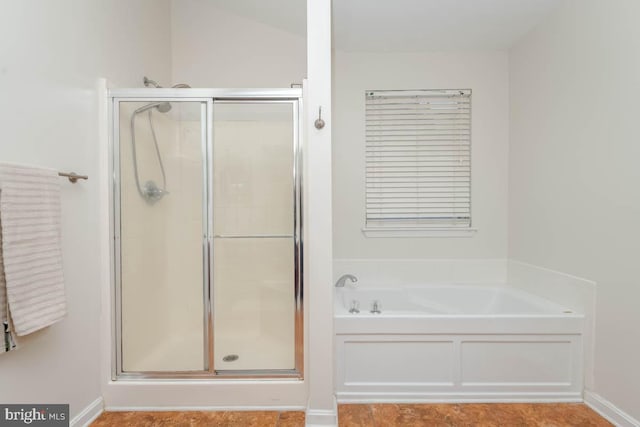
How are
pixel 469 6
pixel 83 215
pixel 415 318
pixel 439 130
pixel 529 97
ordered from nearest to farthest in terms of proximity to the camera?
pixel 83 215 < pixel 415 318 < pixel 469 6 < pixel 529 97 < pixel 439 130

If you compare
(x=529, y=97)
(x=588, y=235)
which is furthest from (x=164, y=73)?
(x=588, y=235)

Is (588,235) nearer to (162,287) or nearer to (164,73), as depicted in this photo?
(162,287)

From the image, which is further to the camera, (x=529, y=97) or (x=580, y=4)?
(x=529, y=97)

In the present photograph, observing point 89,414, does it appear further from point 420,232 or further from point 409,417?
point 420,232

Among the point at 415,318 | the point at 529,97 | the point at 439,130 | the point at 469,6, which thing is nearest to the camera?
the point at 415,318

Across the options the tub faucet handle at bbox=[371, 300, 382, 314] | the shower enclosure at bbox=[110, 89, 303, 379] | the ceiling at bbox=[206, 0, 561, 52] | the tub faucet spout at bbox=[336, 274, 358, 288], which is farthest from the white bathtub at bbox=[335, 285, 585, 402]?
the ceiling at bbox=[206, 0, 561, 52]

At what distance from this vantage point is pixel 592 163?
193cm

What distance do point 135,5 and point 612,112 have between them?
2.99 meters

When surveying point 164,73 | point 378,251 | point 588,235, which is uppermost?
point 164,73

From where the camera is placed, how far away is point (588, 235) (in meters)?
1.96

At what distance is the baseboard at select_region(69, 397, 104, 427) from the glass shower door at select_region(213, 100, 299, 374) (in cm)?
64

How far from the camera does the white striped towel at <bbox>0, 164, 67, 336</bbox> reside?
127 centimetres

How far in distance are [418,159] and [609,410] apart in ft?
6.42

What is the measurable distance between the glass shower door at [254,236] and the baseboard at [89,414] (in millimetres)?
641
